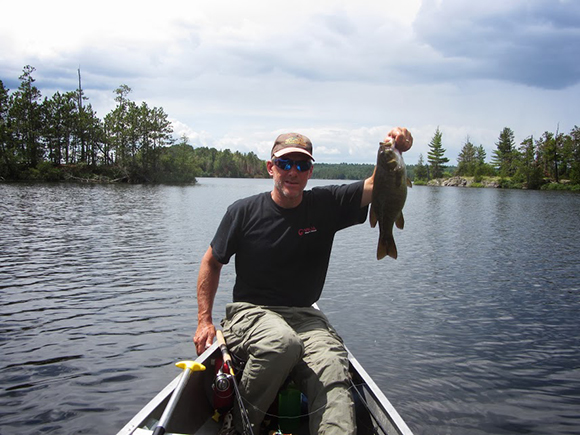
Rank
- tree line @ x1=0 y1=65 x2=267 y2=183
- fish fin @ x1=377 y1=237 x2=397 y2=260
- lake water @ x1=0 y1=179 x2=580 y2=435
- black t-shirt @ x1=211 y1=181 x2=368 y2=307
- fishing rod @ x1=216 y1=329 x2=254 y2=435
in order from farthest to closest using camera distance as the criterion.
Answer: tree line @ x1=0 y1=65 x2=267 y2=183 < lake water @ x1=0 y1=179 x2=580 y2=435 < black t-shirt @ x1=211 y1=181 x2=368 y2=307 < fish fin @ x1=377 y1=237 x2=397 y2=260 < fishing rod @ x1=216 y1=329 x2=254 y2=435

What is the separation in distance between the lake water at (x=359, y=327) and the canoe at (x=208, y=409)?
235 cm

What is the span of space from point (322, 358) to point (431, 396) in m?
3.97

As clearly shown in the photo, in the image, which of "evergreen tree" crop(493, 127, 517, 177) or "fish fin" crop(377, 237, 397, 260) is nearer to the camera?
"fish fin" crop(377, 237, 397, 260)

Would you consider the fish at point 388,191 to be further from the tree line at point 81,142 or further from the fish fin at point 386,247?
the tree line at point 81,142

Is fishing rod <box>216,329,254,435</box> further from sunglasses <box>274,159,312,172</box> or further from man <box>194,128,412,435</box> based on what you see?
sunglasses <box>274,159,312,172</box>

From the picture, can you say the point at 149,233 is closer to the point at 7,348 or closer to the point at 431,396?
the point at 7,348

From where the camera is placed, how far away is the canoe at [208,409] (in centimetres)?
316

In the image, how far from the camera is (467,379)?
7.21 m

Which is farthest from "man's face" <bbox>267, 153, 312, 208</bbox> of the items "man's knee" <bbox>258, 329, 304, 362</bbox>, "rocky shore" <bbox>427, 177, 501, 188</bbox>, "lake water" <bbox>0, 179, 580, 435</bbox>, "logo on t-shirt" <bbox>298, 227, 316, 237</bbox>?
"rocky shore" <bbox>427, 177, 501, 188</bbox>

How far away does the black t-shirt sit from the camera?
4.00m

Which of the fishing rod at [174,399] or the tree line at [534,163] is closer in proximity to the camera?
the fishing rod at [174,399]

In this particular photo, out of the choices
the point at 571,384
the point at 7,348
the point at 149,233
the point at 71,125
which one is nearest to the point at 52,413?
the point at 7,348

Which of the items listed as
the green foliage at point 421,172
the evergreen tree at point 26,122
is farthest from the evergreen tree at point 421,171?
the evergreen tree at point 26,122

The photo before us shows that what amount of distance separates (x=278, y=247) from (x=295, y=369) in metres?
1.05
